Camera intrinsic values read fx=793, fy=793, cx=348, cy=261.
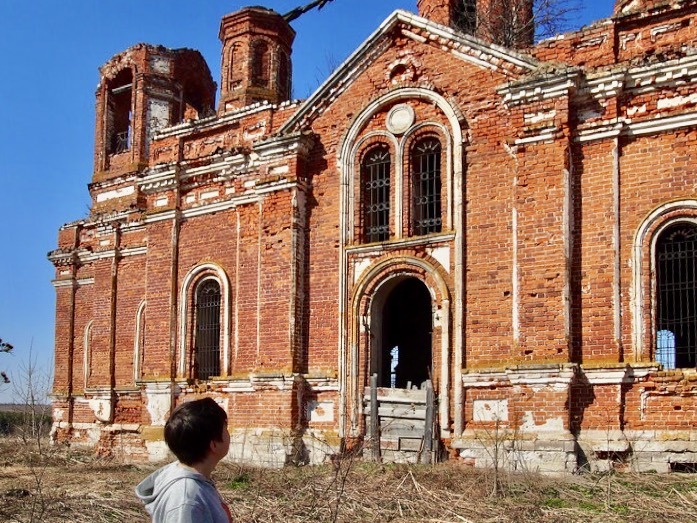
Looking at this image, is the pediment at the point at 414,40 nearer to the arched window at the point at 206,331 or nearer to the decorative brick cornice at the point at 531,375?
the arched window at the point at 206,331

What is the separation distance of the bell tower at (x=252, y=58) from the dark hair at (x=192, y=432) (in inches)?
574

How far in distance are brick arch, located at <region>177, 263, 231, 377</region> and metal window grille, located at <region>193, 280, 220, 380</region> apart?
0.53ft

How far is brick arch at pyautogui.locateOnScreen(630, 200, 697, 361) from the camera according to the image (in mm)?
10547

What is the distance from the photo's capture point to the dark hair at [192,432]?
3.28 m

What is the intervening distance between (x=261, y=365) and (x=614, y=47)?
24.8 ft

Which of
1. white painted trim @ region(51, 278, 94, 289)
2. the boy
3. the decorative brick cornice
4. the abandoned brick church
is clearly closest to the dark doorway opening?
the abandoned brick church

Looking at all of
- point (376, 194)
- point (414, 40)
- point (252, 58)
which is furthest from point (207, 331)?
point (414, 40)

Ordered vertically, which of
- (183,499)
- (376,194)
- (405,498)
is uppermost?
(376,194)

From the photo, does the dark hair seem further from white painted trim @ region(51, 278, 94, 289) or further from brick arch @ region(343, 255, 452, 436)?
white painted trim @ region(51, 278, 94, 289)

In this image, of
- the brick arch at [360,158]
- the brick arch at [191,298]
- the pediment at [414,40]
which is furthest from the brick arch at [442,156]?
the brick arch at [191,298]

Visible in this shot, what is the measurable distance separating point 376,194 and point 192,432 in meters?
10.3

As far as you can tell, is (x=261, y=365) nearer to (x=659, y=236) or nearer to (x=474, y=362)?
(x=474, y=362)

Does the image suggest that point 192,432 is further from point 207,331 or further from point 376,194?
point 207,331

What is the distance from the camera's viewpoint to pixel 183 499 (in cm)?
309
